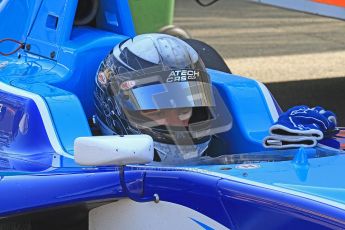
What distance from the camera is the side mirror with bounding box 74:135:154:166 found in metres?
2.51

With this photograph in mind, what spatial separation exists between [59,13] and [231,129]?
974 millimetres

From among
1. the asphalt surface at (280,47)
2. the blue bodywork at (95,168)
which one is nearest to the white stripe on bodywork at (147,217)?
the blue bodywork at (95,168)

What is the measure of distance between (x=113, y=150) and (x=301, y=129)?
0.85 meters

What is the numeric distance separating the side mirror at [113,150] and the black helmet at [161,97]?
1.27 ft

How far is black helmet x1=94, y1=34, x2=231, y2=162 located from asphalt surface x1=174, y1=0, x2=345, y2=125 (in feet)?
10.2

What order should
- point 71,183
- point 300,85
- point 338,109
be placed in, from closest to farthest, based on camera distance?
point 71,183 → point 338,109 → point 300,85

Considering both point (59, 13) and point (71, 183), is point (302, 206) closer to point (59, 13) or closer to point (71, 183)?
point (71, 183)

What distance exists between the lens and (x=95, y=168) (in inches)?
111

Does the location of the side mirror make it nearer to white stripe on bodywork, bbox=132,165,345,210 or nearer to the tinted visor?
white stripe on bodywork, bbox=132,165,345,210

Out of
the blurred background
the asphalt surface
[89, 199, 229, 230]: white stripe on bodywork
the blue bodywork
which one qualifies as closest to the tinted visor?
the blue bodywork

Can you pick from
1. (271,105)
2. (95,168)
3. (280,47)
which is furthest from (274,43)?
(95,168)

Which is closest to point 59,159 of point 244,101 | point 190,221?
point 190,221

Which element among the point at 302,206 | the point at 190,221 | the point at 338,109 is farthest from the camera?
the point at 338,109

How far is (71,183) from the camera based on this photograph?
9.14 feet
